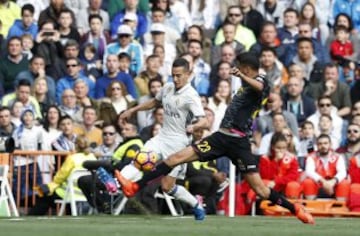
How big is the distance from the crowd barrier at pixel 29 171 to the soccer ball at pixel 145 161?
14.0ft

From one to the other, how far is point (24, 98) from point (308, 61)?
556 centimetres

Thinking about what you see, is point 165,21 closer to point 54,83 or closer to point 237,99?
point 54,83

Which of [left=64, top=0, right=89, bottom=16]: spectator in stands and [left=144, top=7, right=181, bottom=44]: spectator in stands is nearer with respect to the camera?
[left=144, top=7, right=181, bottom=44]: spectator in stands

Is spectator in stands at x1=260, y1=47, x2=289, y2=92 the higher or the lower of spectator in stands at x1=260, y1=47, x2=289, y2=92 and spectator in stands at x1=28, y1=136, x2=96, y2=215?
the higher

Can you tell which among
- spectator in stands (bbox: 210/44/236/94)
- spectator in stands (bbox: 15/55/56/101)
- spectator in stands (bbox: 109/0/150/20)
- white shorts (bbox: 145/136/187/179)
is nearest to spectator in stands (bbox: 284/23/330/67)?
spectator in stands (bbox: 210/44/236/94)

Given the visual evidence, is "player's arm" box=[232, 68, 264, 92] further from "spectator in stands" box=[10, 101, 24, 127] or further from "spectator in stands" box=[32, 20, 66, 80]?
"spectator in stands" box=[32, 20, 66, 80]

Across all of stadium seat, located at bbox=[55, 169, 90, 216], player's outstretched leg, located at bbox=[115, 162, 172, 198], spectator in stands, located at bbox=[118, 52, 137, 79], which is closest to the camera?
player's outstretched leg, located at bbox=[115, 162, 172, 198]

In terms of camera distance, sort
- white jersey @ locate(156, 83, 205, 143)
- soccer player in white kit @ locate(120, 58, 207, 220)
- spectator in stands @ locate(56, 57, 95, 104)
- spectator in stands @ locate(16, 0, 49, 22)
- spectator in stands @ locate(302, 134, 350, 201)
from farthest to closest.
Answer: spectator in stands @ locate(16, 0, 49, 22)
spectator in stands @ locate(56, 57, 95, 104)
spectator in stands @ locate(302, 134, 350, 201)
white jersey @ locate(156, 83, 205, 143)
soccer player in white kit @ locate(120, 58, 207, 220)

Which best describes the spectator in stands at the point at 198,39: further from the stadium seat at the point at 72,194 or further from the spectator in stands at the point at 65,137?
the stadium seat at the point at 72,194

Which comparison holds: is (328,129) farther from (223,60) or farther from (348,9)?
(348,9)

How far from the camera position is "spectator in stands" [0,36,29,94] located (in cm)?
2602

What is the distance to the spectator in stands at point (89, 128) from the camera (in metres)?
25.0

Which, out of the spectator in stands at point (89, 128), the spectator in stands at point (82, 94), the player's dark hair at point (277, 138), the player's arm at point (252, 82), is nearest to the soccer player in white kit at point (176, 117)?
the player's arm at point (252, 82)

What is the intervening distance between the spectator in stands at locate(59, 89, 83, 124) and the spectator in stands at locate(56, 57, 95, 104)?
36cm
